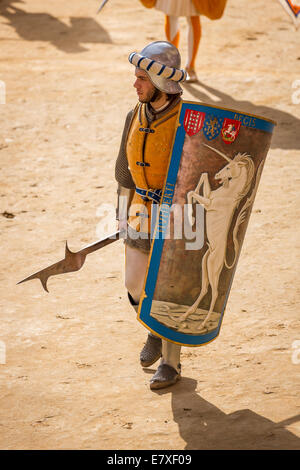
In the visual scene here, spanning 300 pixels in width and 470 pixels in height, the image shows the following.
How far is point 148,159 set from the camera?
367 cm

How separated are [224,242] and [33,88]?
5831 mm

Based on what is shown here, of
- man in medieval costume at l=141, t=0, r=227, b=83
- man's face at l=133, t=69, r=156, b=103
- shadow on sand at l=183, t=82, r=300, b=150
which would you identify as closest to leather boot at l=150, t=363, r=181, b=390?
man's face at l=133, t=69, r=156, b=103

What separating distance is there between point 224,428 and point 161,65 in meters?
1.77

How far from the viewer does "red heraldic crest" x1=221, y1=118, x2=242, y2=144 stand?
3254 mm

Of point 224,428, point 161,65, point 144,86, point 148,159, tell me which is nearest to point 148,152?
point 148,159

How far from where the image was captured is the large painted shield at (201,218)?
329 cm

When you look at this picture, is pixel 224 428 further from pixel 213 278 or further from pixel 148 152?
pixel 148 152

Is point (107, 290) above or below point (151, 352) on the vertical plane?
below

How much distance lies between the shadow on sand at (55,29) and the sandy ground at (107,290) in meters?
0.47

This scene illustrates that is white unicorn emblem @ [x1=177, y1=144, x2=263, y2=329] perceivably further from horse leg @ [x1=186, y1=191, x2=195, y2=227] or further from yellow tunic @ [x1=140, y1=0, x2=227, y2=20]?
yellow tunic @ [x1=140, y1=0, x2=227, y2=20]

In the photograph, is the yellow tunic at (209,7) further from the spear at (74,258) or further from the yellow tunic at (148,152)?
the spear at (74,258)

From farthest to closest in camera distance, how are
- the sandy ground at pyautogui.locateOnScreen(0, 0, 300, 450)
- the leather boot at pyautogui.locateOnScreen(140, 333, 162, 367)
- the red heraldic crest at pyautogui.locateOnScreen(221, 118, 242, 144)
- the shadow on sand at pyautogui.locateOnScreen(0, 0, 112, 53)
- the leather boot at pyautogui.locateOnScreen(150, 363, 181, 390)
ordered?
the shadow on sand at pyautogui.locateOnScreen(0, 0, 112, 53), the leather boot at pyautogui.locateOnScreen(140, 333, 162, 367), the leather boot at pyautogui.locateOnScreen(150, 363, 181, 390), the sandy ground at pyautogui.locateOnScreen(0, 0, 300, 450), the red heraldic crest at pyautogui.locateOnScreen(221, 118, 242, 144)

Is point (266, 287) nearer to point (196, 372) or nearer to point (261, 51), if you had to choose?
point (196, 372)

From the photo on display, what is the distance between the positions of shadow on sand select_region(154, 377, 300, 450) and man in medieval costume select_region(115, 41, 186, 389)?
244 mm
